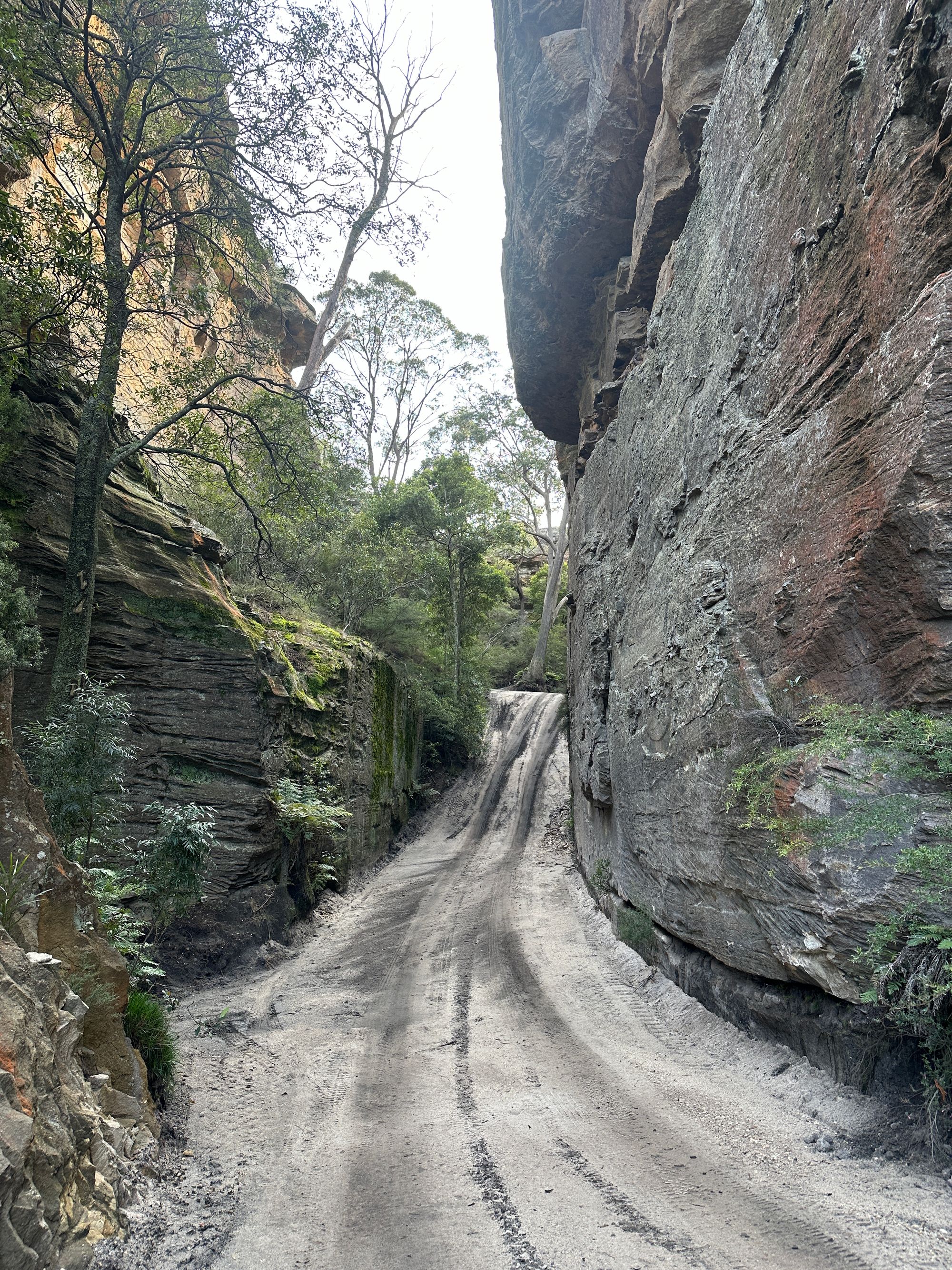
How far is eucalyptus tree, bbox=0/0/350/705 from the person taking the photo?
334 inches

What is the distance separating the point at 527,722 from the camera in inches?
1048

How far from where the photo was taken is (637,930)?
29.7 feet

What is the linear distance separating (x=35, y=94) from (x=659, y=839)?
38.9 ft

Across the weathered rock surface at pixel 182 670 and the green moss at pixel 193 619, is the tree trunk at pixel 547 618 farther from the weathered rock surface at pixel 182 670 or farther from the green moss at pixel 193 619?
the green moss at pixel 193 619

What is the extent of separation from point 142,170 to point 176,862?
955cm

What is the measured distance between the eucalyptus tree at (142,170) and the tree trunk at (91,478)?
0.8 inches

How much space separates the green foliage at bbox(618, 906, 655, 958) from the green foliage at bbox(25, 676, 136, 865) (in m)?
6.38

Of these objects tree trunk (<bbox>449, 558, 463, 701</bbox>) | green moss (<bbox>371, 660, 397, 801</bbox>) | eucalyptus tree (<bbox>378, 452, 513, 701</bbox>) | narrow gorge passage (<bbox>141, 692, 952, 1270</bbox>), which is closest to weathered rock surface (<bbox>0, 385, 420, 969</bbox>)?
narrow gorge passage (<bbox>141, 692, 952, 1270</bbox>)

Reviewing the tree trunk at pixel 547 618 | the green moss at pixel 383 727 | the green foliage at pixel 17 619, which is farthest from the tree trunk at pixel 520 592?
the green foliage at pixel 17 619

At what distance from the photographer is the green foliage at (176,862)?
274 inches

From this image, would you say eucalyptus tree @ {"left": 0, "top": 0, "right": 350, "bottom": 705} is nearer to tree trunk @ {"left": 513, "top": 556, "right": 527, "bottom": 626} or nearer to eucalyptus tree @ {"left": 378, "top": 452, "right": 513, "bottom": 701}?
eucalyptus tree @ {"left": 378, "top": 452, "right": 513, "bottom": 701}

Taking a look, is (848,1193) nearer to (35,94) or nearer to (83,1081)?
(83,1081)

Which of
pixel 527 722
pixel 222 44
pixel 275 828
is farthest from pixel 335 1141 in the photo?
pixel 527 722

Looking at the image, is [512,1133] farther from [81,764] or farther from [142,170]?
[142,170]
